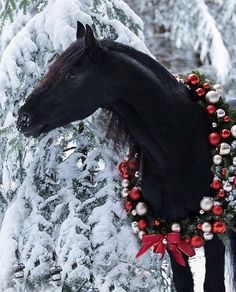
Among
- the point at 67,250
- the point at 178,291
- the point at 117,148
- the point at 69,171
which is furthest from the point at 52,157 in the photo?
the point at 178,291

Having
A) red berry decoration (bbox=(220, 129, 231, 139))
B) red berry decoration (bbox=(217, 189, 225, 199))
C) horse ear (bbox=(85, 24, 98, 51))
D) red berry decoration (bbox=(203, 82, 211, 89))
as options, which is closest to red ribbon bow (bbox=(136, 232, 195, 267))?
red berry decoration (bbox=(217, 189, 225, 199))

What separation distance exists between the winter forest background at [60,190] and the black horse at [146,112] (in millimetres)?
334

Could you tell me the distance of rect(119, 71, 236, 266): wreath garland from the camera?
1.21m

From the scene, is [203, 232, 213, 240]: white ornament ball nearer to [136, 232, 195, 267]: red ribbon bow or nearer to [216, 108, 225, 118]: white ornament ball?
[136, 232, 195, 267]: red ribbon bow

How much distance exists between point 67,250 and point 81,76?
0.62 m

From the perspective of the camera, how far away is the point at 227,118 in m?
1.25

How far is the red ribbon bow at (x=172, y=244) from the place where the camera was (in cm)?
124

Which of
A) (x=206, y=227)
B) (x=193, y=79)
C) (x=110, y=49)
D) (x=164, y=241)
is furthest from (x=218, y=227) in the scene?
(x=110, y=49)

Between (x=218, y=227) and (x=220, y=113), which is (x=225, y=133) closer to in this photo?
(x=220, y=113)

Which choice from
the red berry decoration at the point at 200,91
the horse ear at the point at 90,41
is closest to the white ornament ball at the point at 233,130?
the red berry decoration at the point at 200,91

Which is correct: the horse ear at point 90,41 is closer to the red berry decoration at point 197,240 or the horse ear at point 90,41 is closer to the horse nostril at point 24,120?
the horse nostril at point 24,120

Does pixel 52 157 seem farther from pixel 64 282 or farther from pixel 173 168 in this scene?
pixel 173 168

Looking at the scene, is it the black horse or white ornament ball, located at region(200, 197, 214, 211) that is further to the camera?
white ornament ball, located at region(200, 197, 214, 211)

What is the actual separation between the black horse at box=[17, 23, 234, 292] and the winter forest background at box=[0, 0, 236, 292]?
13.2 inches
